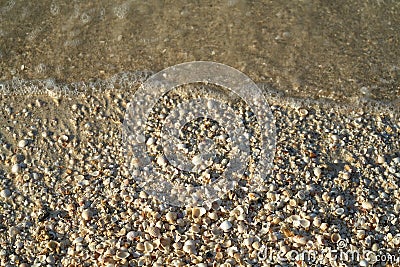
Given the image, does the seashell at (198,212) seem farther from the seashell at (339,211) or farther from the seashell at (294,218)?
the seashell at (339,211)

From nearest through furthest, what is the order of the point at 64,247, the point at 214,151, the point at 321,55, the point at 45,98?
the point at 64,247 → the point at 214,151 → the point at 45,98 → the point at 321,55

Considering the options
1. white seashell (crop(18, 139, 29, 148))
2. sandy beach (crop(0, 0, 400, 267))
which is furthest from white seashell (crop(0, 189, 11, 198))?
white seashell (crop(18, 139, 29, 148))

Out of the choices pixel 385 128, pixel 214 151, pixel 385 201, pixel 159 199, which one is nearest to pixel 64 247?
pixel 159 199

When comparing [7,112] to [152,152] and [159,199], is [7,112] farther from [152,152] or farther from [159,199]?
[159,199]

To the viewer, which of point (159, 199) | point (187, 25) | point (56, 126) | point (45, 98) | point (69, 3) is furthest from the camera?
point (69, 3)

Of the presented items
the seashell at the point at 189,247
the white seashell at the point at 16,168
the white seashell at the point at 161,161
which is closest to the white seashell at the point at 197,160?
the white seashell at the point at 161,161

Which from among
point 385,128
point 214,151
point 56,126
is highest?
point 56,126

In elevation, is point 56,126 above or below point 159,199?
above
